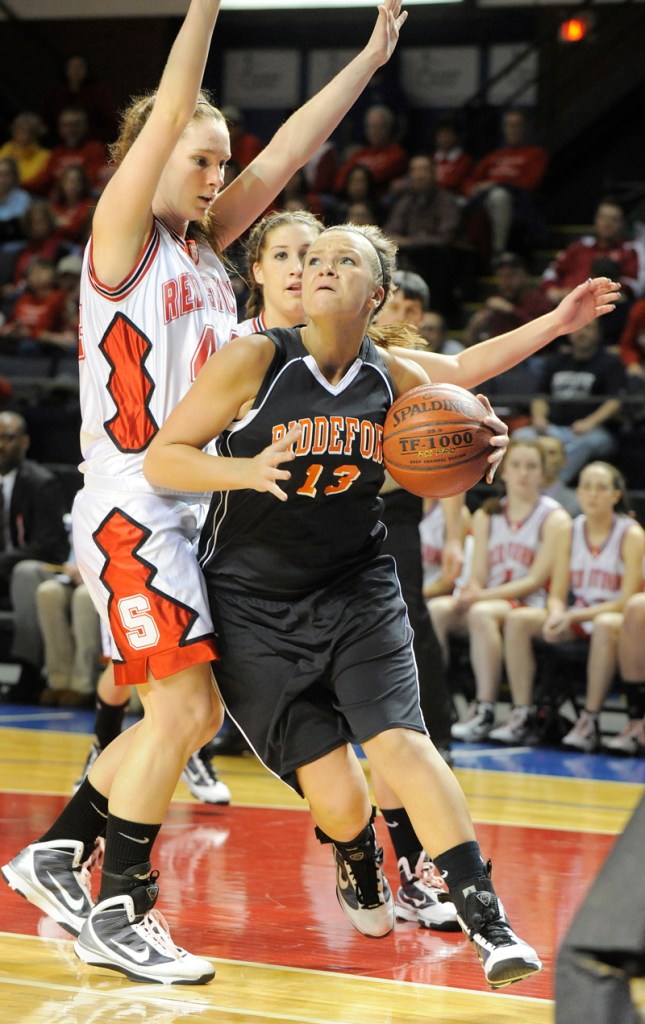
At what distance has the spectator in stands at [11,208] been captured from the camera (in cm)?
1322

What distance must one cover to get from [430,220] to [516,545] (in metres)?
4.69

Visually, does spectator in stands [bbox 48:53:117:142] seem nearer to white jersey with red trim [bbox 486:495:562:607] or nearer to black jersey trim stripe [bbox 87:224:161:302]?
white jersey with red trim [bbox 486:495:562:607]

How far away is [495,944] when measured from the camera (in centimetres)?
300

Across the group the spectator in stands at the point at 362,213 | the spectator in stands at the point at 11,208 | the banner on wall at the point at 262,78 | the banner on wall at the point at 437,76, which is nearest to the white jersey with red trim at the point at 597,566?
the spectator in stands at the point at 362,213

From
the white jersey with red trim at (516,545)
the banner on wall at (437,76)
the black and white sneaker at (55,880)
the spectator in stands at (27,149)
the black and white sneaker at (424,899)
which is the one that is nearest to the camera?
the black and white sneaker at (55,880)

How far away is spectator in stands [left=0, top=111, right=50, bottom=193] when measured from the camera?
13922mm

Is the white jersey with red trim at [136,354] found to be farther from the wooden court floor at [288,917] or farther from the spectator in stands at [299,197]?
the spectator in stands at [299,197]

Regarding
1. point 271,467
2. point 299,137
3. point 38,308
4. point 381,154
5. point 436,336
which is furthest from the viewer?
point 381,154

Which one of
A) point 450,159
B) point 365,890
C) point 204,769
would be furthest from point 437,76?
point 365,890

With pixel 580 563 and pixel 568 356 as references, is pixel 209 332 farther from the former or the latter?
pixel 568 356

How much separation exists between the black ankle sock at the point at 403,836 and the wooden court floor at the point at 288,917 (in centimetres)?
20

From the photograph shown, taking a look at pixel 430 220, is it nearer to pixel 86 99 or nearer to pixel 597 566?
pixel 86 99

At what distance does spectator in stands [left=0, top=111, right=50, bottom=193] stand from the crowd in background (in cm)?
2

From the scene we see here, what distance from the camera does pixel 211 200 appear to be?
141 inches
